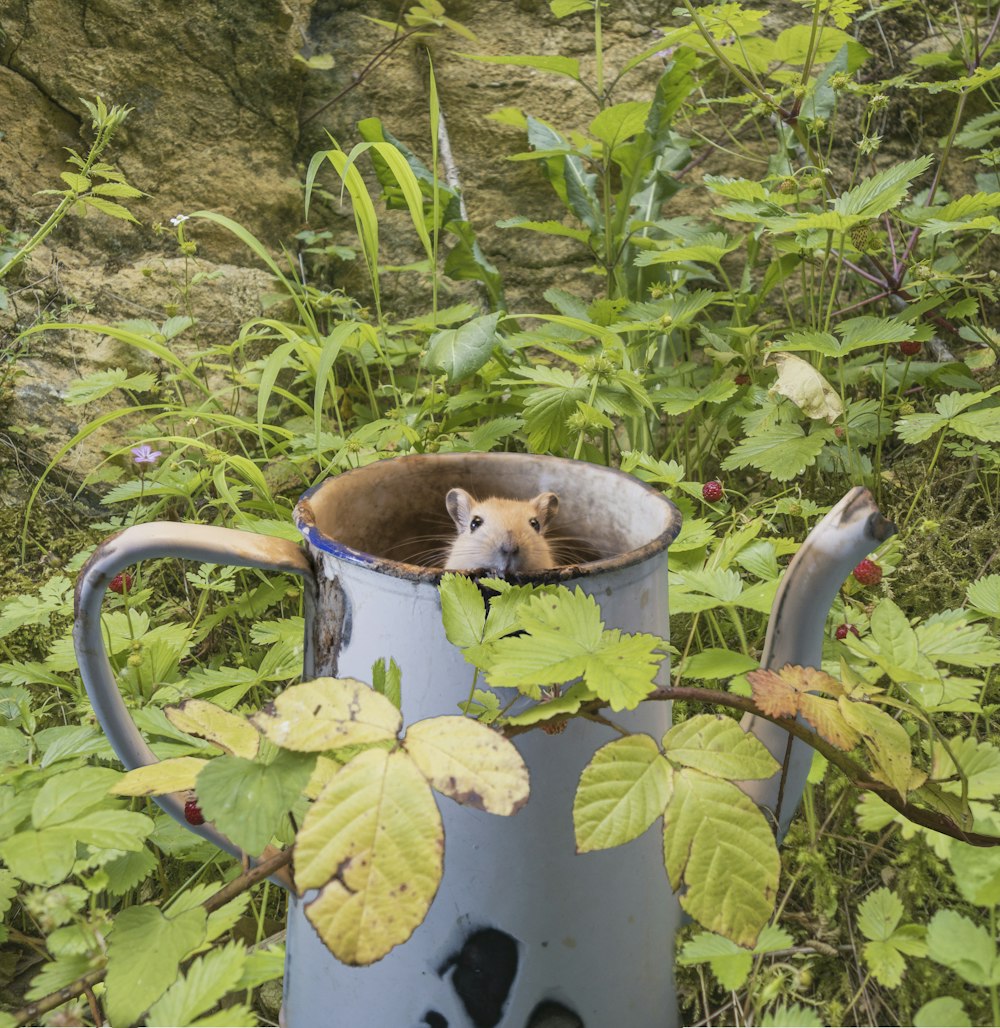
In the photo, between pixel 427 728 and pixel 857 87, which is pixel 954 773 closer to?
pixel 427 728

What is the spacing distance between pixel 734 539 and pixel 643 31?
197cm

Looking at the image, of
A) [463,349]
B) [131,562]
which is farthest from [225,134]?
[131,562]

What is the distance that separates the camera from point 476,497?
126 centimetres

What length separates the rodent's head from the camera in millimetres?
1212

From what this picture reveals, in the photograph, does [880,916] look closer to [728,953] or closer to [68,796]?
[728,953]

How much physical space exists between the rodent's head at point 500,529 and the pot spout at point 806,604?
359 millimetres

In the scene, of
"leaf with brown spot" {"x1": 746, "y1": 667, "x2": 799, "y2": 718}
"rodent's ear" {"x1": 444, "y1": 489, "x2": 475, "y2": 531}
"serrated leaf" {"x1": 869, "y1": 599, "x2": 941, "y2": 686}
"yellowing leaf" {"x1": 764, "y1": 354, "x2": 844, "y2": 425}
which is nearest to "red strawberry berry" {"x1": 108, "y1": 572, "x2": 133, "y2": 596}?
"rodent's ear" {"x1": 444, "y1": 489, "x2": 475, "y2": 531}

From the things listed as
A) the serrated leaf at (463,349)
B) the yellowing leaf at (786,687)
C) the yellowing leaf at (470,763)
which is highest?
the yellowing leaf at (470,763)

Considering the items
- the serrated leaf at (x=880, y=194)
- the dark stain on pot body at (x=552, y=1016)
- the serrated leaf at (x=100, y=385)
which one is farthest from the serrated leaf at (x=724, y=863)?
the serrated leaf at (x=100, y=385)

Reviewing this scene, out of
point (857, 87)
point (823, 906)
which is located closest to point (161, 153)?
point (857, 87)

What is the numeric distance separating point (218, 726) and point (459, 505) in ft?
1.97

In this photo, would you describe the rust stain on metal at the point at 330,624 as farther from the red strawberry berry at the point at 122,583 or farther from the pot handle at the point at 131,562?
the red strawberry berry at the point at 122,583

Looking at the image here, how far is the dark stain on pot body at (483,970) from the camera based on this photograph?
34.0 inches

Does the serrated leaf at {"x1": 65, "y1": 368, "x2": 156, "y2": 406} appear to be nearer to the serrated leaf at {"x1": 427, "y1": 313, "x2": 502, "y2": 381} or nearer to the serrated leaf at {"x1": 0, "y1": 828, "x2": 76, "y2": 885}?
the serrated leaf at {"x1": 427, "y1": 313, "x2": 502, "y2": 381}
